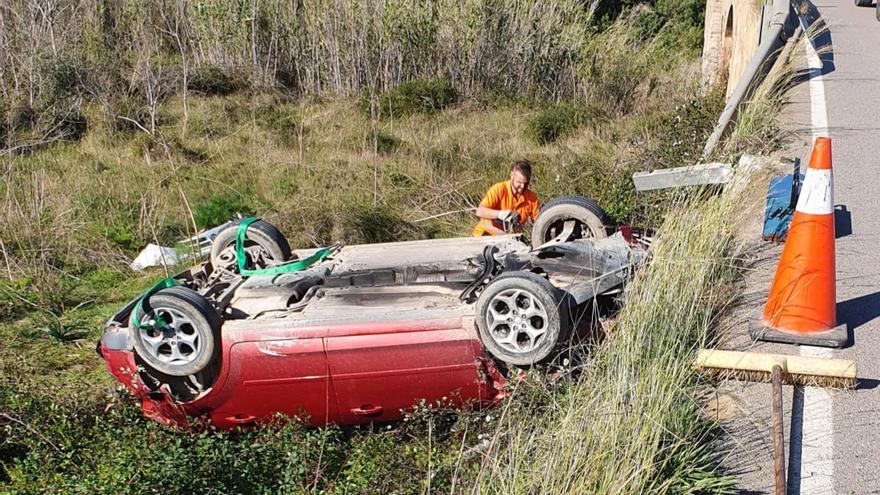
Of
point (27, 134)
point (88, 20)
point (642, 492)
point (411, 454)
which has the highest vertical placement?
point (88, 20)

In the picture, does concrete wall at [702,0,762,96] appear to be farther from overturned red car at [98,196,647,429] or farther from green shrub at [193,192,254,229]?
overturned red car at [98,196,647,429]

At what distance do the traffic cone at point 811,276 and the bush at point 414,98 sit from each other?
11.7 metres

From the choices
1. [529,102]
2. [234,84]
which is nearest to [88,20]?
[234,84]

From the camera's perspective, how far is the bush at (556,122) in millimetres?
15289

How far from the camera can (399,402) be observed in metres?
5.77

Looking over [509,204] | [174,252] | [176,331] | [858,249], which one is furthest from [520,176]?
[174,252]

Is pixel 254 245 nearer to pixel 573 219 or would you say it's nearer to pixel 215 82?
pixel 573 219

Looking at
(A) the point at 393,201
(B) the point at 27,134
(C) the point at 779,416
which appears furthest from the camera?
(B) the point at 27,134

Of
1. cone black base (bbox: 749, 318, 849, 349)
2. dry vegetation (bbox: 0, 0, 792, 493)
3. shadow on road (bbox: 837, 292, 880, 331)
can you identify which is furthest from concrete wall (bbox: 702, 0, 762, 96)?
cone black base (bbox: 749, 318, 849, 349)

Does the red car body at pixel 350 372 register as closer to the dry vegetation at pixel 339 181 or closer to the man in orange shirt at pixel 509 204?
the dry vegetation at pixel 339 181

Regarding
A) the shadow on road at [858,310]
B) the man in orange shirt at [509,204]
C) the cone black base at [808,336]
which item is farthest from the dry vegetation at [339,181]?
the man in orange shirt at [509,204]

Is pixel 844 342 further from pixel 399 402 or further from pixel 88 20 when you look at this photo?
pixel 88 20

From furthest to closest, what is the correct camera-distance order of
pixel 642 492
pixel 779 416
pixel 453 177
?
pixel 453 177
pixel 779 416
pixel 642 492

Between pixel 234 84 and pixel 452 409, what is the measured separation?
45.4 ft
